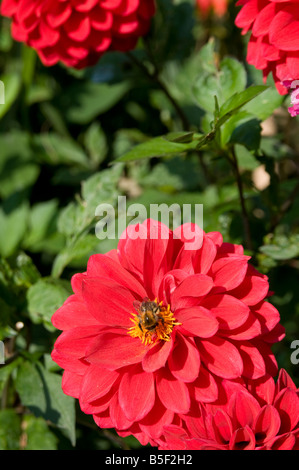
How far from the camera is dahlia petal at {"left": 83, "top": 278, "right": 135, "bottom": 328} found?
668mm

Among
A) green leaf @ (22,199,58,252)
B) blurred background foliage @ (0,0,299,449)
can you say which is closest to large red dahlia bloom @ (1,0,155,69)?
blurred background foliage @ (0,0,299,449)

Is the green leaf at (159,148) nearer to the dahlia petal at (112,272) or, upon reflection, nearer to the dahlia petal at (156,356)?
the dahlia petal at (112,272)

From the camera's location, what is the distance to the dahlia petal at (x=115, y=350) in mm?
648

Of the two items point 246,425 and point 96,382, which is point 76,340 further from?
point 246,425

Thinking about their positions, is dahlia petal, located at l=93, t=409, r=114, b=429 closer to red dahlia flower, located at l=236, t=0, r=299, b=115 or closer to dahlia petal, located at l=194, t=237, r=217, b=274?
dahlia petal, located at l=194, t=237, r=217, b=274

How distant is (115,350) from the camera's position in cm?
67

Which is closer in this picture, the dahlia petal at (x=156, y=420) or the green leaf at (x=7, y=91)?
the dahlia petal at (x=156, y=420)

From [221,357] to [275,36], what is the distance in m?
0.38

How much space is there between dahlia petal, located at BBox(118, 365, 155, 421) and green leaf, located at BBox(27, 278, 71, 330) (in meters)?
0.22

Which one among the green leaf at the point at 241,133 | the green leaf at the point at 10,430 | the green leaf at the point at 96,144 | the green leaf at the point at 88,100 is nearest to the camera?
the green leaf at the point at 241,133

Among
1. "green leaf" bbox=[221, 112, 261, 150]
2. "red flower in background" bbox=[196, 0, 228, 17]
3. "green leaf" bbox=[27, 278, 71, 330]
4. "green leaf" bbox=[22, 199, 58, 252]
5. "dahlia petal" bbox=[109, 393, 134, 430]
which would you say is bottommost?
"green leaf" bbox=[22, 199, 58, 252]

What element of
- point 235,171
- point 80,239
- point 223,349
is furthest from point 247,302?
point 80,239

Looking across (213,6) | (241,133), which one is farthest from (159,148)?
(213,6)

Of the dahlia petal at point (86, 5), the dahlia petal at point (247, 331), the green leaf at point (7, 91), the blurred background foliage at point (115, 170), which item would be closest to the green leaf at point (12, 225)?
the blurred background foliage at point (115, 170)
